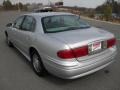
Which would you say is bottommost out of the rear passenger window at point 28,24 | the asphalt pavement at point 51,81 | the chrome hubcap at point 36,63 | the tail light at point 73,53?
the asphalt pavement at point 51,81

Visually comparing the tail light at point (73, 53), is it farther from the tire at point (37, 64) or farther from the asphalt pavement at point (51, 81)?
the tire at point (37, 64)

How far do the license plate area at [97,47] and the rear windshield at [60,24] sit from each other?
82 cm

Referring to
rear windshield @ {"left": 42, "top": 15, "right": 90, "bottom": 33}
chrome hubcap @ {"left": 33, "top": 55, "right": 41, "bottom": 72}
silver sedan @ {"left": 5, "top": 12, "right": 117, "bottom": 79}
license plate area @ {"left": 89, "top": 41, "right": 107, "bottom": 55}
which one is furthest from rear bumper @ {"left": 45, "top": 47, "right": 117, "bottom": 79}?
rear windshield @ {"left": 42, "top": 15, "right": 90, "bottom": 33}

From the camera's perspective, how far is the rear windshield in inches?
158

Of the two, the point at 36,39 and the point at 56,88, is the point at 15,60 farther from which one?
the point at 56,88

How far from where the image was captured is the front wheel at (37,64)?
3.96 meters

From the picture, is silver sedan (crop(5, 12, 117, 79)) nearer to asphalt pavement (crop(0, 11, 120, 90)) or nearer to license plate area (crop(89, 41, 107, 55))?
license plate area (crop(89, 41, 107, 55))

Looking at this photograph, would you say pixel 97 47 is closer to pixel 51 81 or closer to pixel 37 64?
pixel 51 81

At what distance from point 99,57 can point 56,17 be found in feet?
5.30

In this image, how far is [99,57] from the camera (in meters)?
3.52

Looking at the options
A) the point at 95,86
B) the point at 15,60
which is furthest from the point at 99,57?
the point at 15,60

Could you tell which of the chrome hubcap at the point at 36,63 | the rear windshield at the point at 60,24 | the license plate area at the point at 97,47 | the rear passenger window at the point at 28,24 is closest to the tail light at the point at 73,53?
the license plate area at the point at 97,47

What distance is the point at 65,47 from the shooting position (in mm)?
3160

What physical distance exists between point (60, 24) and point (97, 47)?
1.23 metres
